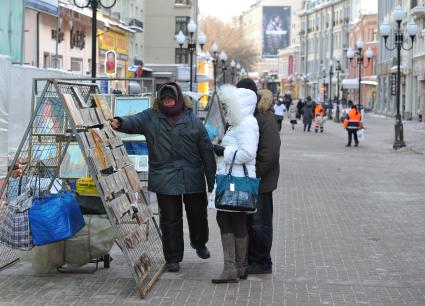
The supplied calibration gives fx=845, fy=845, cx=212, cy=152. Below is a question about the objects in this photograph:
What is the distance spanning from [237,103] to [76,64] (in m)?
26.8

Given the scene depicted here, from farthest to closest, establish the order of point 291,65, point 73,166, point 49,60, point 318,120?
point 291,65 → point 318,120 → point 49,60 → point 73,166

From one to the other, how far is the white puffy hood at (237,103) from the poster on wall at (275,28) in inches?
6620

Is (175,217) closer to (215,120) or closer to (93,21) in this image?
(93,21)

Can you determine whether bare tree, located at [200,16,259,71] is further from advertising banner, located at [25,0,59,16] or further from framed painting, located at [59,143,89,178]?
framed painting, located at [59,143,89,178]

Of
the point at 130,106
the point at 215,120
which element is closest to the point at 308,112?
the point at 215,120

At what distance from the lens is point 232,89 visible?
24.6 ft

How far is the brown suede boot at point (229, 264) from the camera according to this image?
752cm

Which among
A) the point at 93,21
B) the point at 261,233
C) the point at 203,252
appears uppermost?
the point at 93,21

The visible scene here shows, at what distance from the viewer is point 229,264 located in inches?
296

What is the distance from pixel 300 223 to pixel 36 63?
17.5 metres

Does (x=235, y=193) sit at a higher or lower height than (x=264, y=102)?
lower

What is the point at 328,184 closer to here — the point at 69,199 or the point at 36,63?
the point at 69,199

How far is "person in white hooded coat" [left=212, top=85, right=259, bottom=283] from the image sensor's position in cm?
737

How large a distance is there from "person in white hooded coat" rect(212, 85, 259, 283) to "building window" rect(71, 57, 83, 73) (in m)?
26.0
